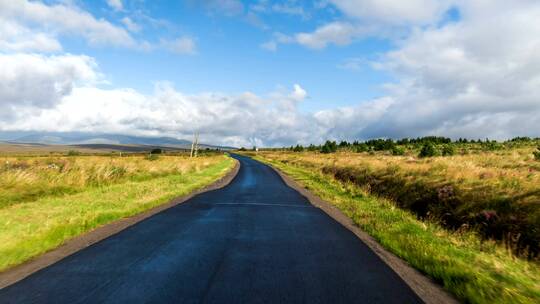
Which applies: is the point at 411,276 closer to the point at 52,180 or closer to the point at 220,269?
the point at 220,269

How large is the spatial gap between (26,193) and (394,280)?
47.0 ft

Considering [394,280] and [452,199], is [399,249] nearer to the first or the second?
[394,280]

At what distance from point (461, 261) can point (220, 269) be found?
169 inches

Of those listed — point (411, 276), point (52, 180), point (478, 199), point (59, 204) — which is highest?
point (478, 199)

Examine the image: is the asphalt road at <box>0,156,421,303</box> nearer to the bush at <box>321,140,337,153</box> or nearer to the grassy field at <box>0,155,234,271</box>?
the grassy field at <box>0,155,234,271</box>

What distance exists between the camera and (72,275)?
5688 millimetres

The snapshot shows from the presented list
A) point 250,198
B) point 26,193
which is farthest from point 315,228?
point 26,193

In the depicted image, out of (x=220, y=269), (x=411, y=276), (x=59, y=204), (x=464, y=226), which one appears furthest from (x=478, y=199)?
(x=59, y=204)

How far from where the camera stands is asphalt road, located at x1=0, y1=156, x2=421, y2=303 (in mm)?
4879

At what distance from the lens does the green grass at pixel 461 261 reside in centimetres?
534

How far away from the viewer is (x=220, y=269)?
596 cm

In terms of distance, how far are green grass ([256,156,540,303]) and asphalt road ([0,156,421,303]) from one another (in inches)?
29.6

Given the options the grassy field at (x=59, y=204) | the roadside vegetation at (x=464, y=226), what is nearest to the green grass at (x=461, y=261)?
the roadside vegetation at (x=464, y=226)

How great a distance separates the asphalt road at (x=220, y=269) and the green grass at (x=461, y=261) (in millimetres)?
752
